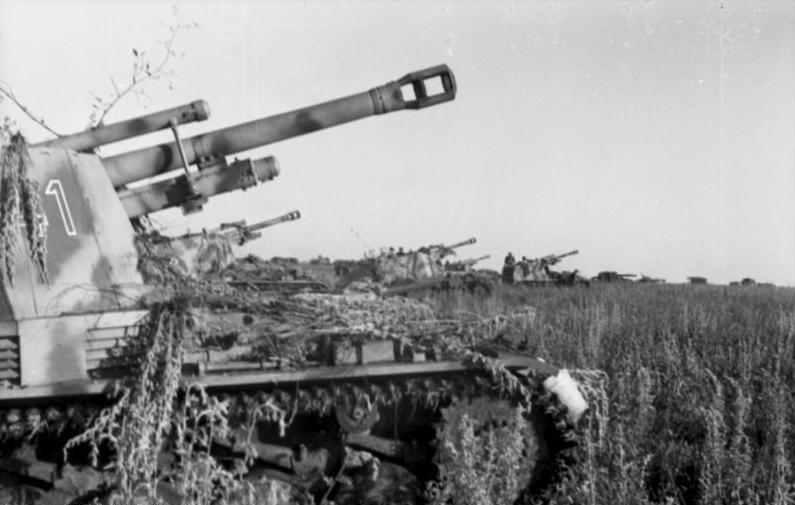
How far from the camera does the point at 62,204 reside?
22.2ft

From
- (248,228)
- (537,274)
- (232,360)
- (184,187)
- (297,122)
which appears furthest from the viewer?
(537,274)

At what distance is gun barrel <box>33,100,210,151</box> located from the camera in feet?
25.2

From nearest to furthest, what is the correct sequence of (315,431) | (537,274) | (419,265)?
(315,431), (419,265), (537,274)

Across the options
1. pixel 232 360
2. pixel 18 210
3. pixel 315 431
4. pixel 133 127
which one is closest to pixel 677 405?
pixel 315 431

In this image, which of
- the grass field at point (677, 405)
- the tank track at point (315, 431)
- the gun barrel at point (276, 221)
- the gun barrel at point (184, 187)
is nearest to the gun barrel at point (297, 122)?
the gun barrel at point (184, 187)

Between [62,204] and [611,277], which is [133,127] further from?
[611,277]

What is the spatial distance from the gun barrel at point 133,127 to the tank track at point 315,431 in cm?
254

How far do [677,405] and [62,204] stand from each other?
219 inches

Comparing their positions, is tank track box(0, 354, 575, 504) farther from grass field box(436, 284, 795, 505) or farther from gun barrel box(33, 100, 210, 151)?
gun barrel box(33, 100, 210, 151)

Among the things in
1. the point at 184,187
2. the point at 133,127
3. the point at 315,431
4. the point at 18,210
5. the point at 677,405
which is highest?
the point at 133,127

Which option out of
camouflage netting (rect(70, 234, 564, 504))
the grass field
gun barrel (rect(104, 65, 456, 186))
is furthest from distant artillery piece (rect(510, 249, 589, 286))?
camouflage netting (rect(70, 234, 564, 504))

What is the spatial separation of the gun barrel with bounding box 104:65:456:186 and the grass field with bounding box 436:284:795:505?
2.01 metres

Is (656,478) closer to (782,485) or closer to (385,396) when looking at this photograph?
(782,485)

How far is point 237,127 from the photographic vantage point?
28.1 ft
